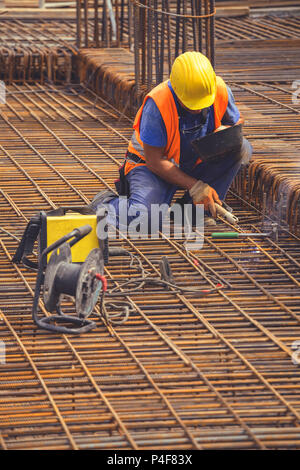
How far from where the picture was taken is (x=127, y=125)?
A: 6371 mm

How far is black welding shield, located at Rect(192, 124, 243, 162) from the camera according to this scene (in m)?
4.27

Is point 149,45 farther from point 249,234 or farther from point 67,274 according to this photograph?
point 67,274

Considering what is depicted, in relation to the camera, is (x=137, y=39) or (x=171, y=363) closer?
(x=171, y=363)

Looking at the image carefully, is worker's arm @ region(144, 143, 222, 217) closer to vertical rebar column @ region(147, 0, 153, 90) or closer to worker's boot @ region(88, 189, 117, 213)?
worker's boot @ region(88, 189, 117, 213)

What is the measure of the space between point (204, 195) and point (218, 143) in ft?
0.81

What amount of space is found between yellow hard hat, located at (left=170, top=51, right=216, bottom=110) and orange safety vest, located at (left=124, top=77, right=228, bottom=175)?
92 mm

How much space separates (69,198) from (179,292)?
1281mm

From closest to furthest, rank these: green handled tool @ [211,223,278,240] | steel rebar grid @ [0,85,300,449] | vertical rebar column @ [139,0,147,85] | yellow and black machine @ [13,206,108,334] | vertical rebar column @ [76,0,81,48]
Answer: steel rebar grid @ [0,85,300,449] → yellow and black machine @ [13,206,108,334] → green handled tool @ [211,223,278,240] → vertical rebar column @ [139,0,147,85] → vertical rebar column @ [76,0,81,48]

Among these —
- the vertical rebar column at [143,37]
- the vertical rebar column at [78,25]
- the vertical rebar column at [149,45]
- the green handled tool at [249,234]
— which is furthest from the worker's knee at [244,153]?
the vertical rebar column at [78,25]

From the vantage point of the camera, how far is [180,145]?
444 centimetres

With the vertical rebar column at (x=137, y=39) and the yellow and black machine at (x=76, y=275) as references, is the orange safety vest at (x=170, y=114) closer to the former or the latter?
the yellow and black machine at (x=76, y=275)

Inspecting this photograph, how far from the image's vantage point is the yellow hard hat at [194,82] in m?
4.14

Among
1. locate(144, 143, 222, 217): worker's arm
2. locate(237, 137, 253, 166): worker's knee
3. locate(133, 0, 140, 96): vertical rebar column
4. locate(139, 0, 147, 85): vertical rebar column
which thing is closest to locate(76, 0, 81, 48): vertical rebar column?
locate(139, 0, 147, 85): vertical rebar column

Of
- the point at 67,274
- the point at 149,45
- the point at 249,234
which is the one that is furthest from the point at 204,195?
the point at 149,45
